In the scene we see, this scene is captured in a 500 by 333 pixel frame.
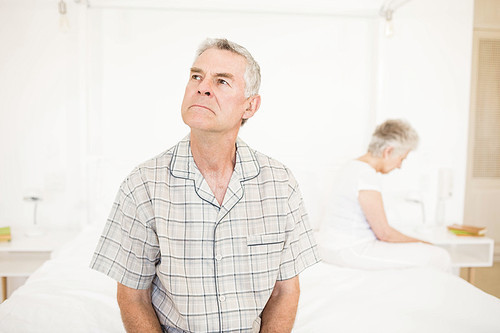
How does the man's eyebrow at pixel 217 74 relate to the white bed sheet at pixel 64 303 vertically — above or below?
above

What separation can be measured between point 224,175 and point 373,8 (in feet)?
6.96

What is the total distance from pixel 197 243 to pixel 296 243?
1.00ft

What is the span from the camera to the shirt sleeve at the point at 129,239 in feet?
3.74

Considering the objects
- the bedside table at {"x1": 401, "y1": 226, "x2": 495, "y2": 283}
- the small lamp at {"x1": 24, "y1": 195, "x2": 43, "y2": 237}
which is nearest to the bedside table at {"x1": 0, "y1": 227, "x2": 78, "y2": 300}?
the small lamp at {"x1": 24, "y1": 195, "x2": 43, "y2": 237}

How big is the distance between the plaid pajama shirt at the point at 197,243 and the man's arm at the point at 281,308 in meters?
0.03

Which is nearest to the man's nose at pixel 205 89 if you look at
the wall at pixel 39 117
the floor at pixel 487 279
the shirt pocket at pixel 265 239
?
the shirt pocket at pixel 265 239

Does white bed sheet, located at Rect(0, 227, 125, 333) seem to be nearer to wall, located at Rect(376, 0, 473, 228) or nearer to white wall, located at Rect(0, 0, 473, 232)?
white wall, located at Rect(0, 0, 473, 232)

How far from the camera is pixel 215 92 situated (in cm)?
118

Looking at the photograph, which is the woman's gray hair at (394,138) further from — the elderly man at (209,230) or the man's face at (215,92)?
the man's face at (215,92)

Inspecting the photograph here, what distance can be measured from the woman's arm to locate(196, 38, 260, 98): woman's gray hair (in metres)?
1.08

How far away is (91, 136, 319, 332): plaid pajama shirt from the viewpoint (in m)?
1.15

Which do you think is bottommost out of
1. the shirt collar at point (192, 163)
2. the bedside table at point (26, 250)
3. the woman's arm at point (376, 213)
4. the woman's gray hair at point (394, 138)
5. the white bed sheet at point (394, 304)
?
the bedside table at point (26, 250)

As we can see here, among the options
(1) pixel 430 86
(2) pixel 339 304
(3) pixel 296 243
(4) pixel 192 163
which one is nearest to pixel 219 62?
(4) pixel 192 163

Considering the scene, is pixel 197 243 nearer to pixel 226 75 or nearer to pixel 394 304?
pixel 226 75
